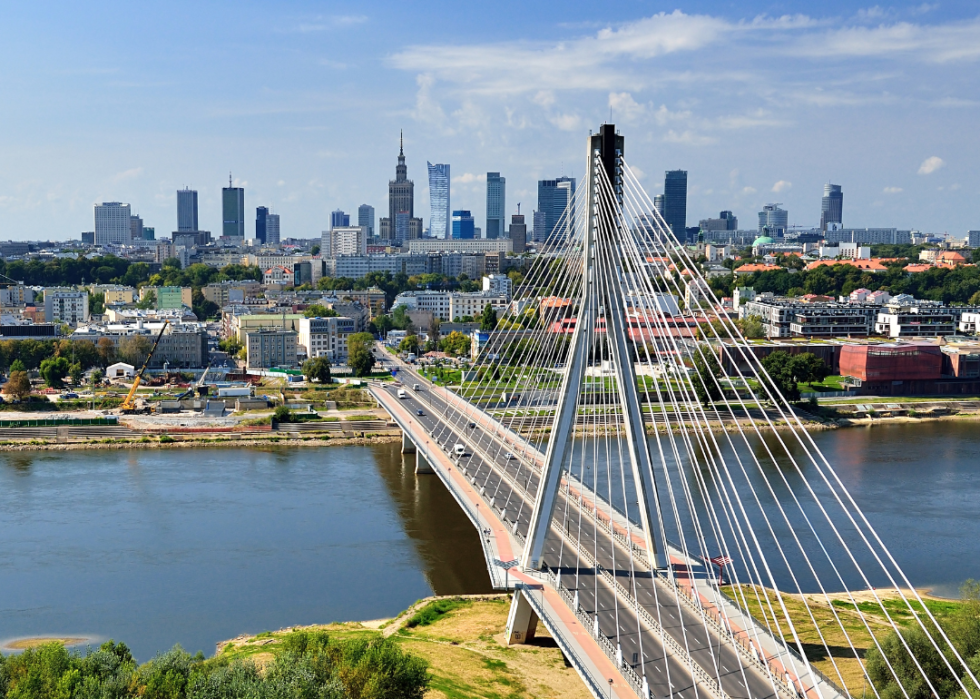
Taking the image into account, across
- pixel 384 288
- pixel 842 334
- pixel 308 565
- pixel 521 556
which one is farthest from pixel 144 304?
pixel 521 556

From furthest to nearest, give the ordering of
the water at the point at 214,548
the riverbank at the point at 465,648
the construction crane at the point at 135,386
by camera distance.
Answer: the construction crane at the point at 135,386 → the water at the point at 214,548 → the riverbank at the point at 465,648

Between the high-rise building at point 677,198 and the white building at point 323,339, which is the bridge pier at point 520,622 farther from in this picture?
the high-rise building at point 677,198

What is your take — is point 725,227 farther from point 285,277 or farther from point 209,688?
point 209,688

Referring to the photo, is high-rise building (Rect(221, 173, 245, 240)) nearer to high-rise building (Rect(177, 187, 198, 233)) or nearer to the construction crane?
high-rise building (Rect(177, 187, 198, 233))

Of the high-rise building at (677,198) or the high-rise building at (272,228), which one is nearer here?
the high-rise building at (677,198)

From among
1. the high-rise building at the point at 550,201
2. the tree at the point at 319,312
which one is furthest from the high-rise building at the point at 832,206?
the tree at the point at 319,312

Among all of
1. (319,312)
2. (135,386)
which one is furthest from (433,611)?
(319,312)
